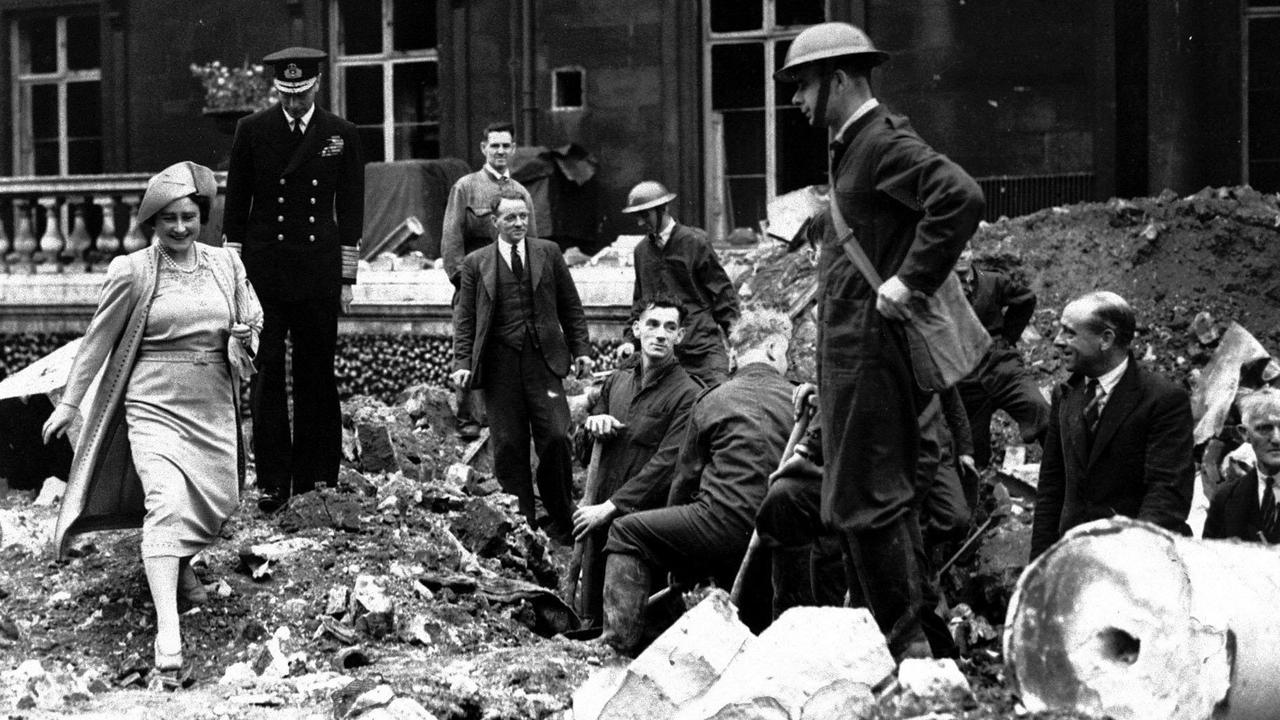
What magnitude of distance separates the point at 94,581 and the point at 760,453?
336cm

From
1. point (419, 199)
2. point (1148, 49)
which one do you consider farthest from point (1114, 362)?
point (419, 199)

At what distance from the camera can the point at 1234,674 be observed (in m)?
5.50

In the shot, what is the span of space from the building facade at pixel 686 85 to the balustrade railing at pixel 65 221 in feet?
5.03

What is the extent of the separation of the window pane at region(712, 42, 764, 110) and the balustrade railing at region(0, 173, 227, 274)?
4408 millimetres

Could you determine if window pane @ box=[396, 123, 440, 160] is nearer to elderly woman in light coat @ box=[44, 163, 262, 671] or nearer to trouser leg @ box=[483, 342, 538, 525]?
trouser leg @ box=[483, 342, 538, 525]

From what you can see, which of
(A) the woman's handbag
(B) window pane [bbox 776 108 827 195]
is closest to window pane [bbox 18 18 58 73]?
(B) window pane [bbox 776 108 827 195]

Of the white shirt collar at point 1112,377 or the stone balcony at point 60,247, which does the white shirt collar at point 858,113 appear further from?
the stone balcony at point 60,247

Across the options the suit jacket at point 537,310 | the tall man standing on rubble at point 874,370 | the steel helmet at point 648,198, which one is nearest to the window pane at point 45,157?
the steel helmet at point 648,198

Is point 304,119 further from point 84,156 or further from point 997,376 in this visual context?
point 84,156

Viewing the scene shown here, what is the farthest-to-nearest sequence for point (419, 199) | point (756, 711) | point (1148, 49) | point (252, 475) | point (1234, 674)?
point (419, 199)
point (1148, 49)
point (252, 475)
point (756, 711)
point (1234, 674)

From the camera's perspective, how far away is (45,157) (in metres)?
20.8

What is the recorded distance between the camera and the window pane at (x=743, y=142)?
1723 cm

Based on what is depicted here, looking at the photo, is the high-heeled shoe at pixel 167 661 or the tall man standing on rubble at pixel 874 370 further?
the high-heeled shoe at pixel 167 661

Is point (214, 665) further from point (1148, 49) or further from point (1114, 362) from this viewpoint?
point (1148, 49)
